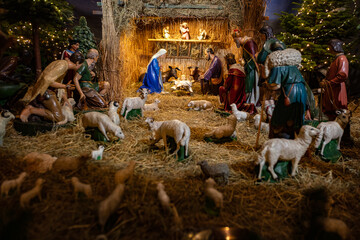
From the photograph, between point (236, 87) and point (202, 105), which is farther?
point (202, 105)

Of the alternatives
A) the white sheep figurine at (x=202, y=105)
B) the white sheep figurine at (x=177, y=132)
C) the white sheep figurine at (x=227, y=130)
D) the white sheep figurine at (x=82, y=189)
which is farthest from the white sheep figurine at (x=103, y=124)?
the white sheep figurine at (x=202, y=105)

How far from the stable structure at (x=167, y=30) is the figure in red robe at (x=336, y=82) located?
3753mm

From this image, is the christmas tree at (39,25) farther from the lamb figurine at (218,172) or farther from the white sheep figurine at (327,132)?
the white sheep figurine at (327,132)

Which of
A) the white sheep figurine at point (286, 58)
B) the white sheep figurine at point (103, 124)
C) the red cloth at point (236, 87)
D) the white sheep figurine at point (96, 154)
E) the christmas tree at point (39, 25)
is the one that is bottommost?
the white sheep figurine at point (96, 154)

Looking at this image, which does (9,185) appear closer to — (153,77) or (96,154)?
(96,154)

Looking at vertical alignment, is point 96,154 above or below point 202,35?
below

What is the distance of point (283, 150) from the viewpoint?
2.59m

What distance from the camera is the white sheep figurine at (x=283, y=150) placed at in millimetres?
2555

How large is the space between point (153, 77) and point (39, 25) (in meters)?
4.28

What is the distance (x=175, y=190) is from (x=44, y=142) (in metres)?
2.71

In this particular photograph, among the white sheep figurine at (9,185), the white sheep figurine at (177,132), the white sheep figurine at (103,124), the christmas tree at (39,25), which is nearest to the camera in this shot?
the white sheep figurine at (9,185)

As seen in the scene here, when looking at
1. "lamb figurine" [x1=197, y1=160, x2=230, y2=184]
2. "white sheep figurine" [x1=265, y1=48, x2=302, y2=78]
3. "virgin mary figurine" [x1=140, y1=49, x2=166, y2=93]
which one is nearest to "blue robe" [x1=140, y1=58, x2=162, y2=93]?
"virgin mary figurine" [x1=140, y1=49, x2=166, y2=93]

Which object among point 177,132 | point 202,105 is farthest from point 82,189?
point 202,105

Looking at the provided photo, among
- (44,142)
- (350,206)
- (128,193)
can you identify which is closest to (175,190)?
(128,193)
